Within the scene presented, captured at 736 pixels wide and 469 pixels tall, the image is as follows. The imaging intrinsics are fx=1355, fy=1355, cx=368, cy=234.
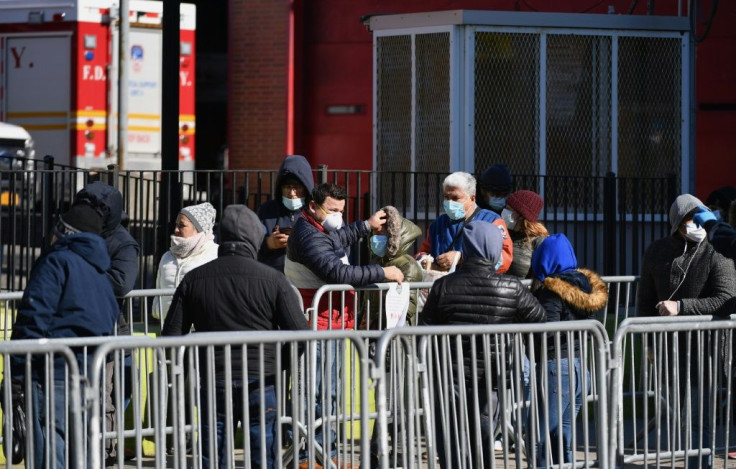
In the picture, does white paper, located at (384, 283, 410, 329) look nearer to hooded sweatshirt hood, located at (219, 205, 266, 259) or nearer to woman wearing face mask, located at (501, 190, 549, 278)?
woman wearing face mask, located at (501, 190, 549, 278)

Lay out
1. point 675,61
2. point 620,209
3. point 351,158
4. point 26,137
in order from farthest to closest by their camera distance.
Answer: point 26,137 < point 351,158 < point 675,61 < point 620,209

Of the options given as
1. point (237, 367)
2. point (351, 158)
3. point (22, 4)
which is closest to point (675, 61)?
point (351, 158)

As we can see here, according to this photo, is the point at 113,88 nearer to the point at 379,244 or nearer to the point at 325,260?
the point at 379,244

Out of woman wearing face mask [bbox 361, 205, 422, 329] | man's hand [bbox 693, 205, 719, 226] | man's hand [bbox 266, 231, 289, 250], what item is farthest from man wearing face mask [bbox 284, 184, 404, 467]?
man's hand [bbox 693, 205, 719, 226]

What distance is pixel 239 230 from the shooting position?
23.0ft

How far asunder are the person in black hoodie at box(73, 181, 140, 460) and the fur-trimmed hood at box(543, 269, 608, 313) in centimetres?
247

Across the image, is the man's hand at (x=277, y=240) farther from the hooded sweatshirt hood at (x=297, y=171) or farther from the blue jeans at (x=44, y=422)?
the blue jeans at (x=44, y=422)

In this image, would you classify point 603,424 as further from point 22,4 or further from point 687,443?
point 22,4

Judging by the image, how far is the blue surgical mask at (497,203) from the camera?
9.82m

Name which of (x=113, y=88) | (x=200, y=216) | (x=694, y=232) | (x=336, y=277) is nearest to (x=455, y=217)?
(x=336, y=277)

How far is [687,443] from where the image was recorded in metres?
7.12

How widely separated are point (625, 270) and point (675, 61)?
2.55 meters

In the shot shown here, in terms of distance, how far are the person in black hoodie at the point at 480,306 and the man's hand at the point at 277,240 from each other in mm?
2092

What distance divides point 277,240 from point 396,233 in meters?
0.87
